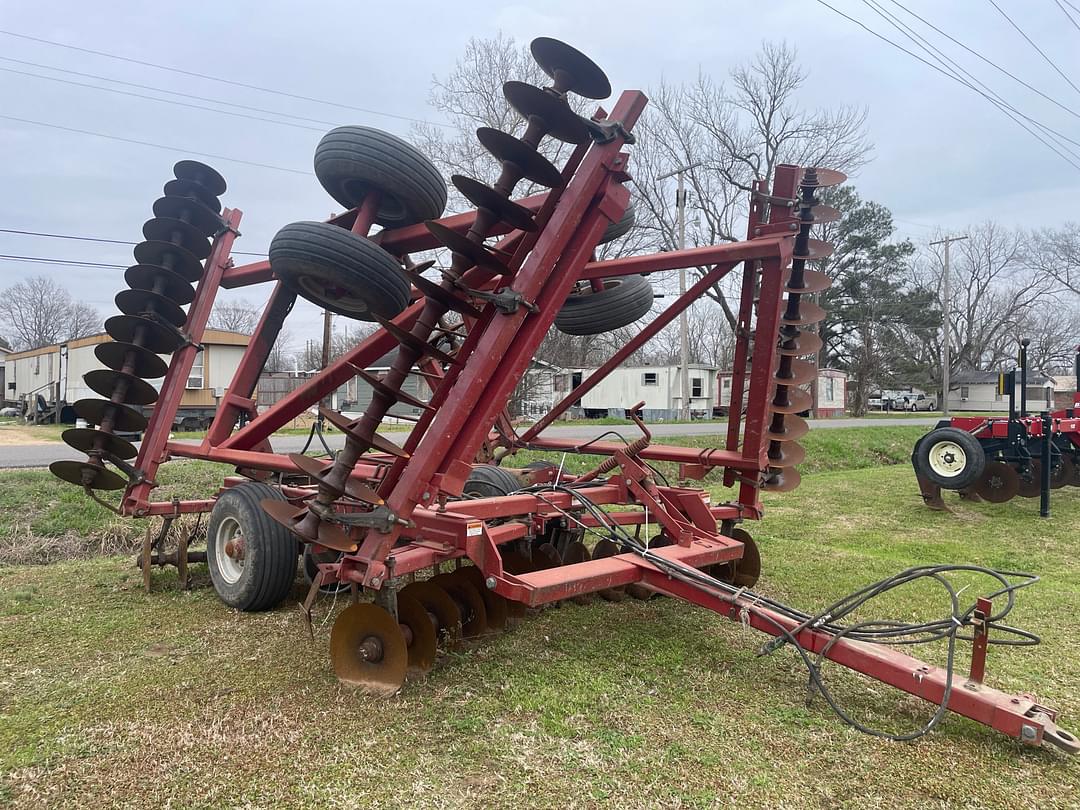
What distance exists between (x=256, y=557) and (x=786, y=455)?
344 cm

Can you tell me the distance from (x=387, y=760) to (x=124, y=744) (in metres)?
1.06

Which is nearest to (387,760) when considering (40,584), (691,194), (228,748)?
(228,748)

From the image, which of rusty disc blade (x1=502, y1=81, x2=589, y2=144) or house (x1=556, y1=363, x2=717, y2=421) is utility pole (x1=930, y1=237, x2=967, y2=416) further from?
rusty disc blade (x1=502, y1=81, x2=589, y2=144)

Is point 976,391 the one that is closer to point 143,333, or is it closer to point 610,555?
point 610,555

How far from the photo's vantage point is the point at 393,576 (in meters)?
3.22

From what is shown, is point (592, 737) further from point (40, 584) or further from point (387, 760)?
point (40, 584)

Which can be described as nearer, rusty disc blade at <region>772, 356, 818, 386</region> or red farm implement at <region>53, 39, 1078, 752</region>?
red farm implement at <region>53, 39, 1078, 752</region>

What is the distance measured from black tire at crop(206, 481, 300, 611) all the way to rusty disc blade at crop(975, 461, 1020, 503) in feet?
27.8

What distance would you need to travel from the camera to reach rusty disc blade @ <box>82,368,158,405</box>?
503cm

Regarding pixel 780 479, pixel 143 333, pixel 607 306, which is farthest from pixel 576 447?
pixel 143 333

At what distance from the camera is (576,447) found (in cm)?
565

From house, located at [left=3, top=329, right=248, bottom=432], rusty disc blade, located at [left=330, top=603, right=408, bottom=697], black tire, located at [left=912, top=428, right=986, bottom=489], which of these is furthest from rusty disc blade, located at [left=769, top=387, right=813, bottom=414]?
house, located at [left=3, top=329, right=248, bottom=432]

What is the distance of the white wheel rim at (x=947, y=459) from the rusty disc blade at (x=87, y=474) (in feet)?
28.4

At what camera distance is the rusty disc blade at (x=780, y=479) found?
475 cm
